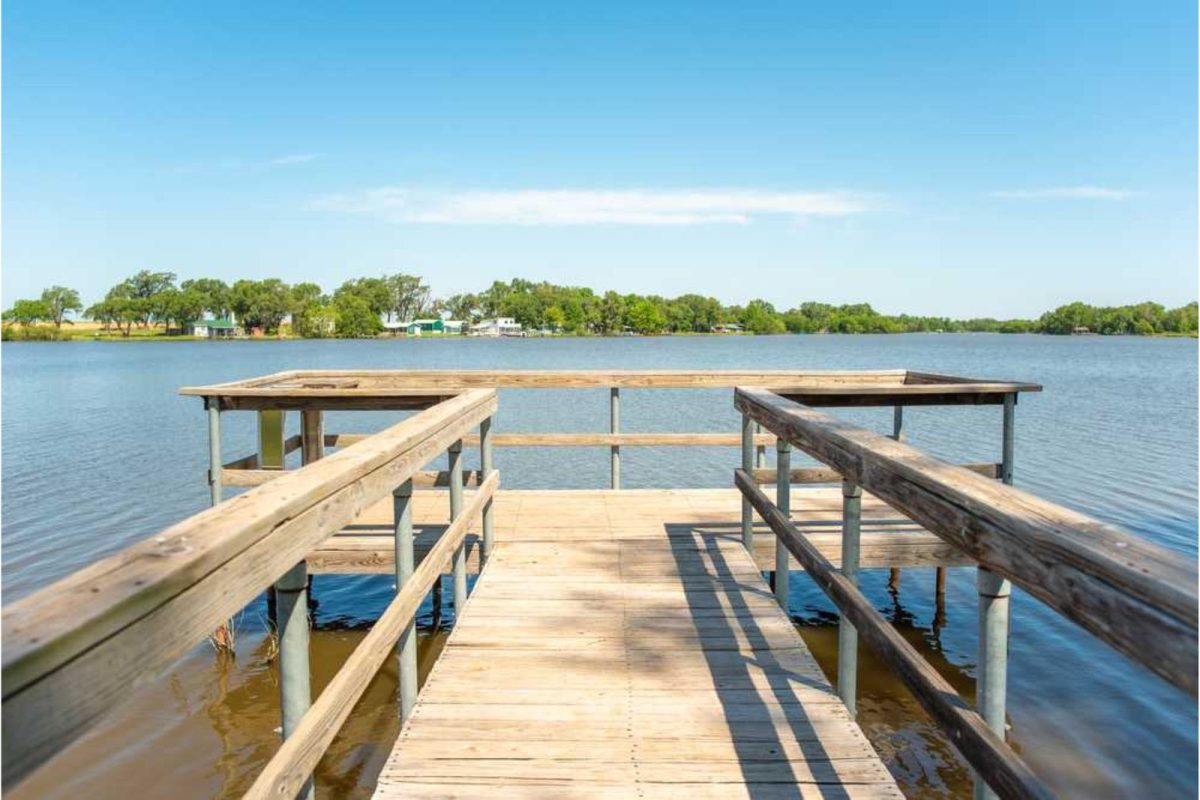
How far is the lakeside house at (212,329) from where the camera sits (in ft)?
441

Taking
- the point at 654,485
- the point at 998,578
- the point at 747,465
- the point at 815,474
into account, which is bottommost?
the point at 654,485

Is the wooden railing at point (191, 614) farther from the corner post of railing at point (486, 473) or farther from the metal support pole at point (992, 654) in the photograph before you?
the corner post of railing at point (486, 473)

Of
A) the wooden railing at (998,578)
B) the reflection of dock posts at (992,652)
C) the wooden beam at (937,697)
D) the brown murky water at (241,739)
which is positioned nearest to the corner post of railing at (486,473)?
the brown murky water at (241,739)

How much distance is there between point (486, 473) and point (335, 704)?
3.03m

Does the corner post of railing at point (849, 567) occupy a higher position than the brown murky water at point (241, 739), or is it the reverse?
the corner post of railing at point (849, 567)

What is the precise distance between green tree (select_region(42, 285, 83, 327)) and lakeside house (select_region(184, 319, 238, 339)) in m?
19.1

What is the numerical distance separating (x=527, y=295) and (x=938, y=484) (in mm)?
164904

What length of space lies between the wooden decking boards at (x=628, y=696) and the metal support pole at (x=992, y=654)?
82cm

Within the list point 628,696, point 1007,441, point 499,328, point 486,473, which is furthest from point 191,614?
point 499,328

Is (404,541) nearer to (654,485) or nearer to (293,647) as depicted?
(293,647)

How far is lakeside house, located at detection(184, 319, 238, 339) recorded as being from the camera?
13450 cm

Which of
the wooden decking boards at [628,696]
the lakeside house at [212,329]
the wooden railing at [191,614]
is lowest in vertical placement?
the wooden decking boards at [628,696]

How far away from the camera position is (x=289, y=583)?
6.58 feet

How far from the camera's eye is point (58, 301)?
13462cm
